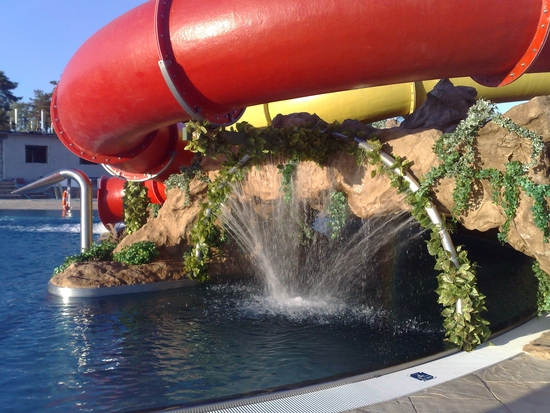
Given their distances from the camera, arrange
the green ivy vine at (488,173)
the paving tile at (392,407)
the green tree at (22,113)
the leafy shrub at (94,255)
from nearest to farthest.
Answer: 1. the paving tile at (392,407)
2. the green ivy vine at (488,173)
3. the leafy shrub at (94,255)
4. the green tree at (22,113)

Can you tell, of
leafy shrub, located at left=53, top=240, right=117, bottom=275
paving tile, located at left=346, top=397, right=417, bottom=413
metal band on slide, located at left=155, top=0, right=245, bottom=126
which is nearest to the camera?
paving tile, located at left=346, top=397, right=417, bottom=413

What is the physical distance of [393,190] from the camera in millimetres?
6285

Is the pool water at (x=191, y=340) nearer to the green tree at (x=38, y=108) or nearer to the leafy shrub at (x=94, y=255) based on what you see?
the leafy shrub at (x=94, y=255)

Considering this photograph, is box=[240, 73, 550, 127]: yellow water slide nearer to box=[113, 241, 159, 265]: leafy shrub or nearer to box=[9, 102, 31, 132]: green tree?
box=[113, 241, 159, 265]: leafy shrub

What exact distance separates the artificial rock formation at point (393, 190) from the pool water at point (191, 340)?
1225 millimetres

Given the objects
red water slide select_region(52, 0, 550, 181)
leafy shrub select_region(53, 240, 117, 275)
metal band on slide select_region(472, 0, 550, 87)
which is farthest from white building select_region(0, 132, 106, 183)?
metal band on slide select_region(472, 0, 550, 87)

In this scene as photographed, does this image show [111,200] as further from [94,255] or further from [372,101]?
[372,101]

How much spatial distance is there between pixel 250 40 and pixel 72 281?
203 inches

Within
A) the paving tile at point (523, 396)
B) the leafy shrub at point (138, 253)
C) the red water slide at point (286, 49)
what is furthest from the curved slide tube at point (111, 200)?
the paving tile at point (523, 396)

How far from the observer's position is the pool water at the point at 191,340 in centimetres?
466

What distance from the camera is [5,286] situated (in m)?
8.69

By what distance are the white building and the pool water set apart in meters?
23.2

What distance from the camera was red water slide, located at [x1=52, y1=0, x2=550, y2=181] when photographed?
4.53m

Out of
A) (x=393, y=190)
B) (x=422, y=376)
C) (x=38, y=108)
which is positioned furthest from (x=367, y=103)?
(x=38, y=108)
